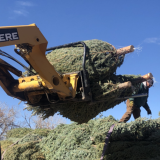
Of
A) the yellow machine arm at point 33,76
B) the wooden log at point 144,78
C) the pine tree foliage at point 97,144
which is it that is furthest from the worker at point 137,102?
the yellow machine arm at point 33,76

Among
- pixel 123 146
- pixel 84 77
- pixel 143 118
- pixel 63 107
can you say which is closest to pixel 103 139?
pixel 123 146

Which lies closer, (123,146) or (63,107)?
(63,107)

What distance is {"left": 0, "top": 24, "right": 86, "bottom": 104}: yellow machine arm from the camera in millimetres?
3222

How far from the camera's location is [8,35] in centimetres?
310

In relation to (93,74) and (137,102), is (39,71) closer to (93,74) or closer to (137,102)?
(93,74)

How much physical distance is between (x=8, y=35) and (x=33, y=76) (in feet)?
3.99

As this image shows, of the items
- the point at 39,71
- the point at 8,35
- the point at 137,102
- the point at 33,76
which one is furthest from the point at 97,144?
the point at 8,35

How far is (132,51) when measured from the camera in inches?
187

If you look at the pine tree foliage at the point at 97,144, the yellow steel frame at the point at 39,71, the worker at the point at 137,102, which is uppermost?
the yellow steel frame at the point at 39,71

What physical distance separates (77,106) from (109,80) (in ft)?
3.15

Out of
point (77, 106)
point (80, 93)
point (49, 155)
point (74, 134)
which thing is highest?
point (80, 93)

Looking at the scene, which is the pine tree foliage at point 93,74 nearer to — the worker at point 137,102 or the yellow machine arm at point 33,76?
the yellow machine arm at point 33,76

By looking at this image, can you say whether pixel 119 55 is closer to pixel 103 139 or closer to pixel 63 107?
pixel 63 107

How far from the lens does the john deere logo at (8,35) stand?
119 inches
